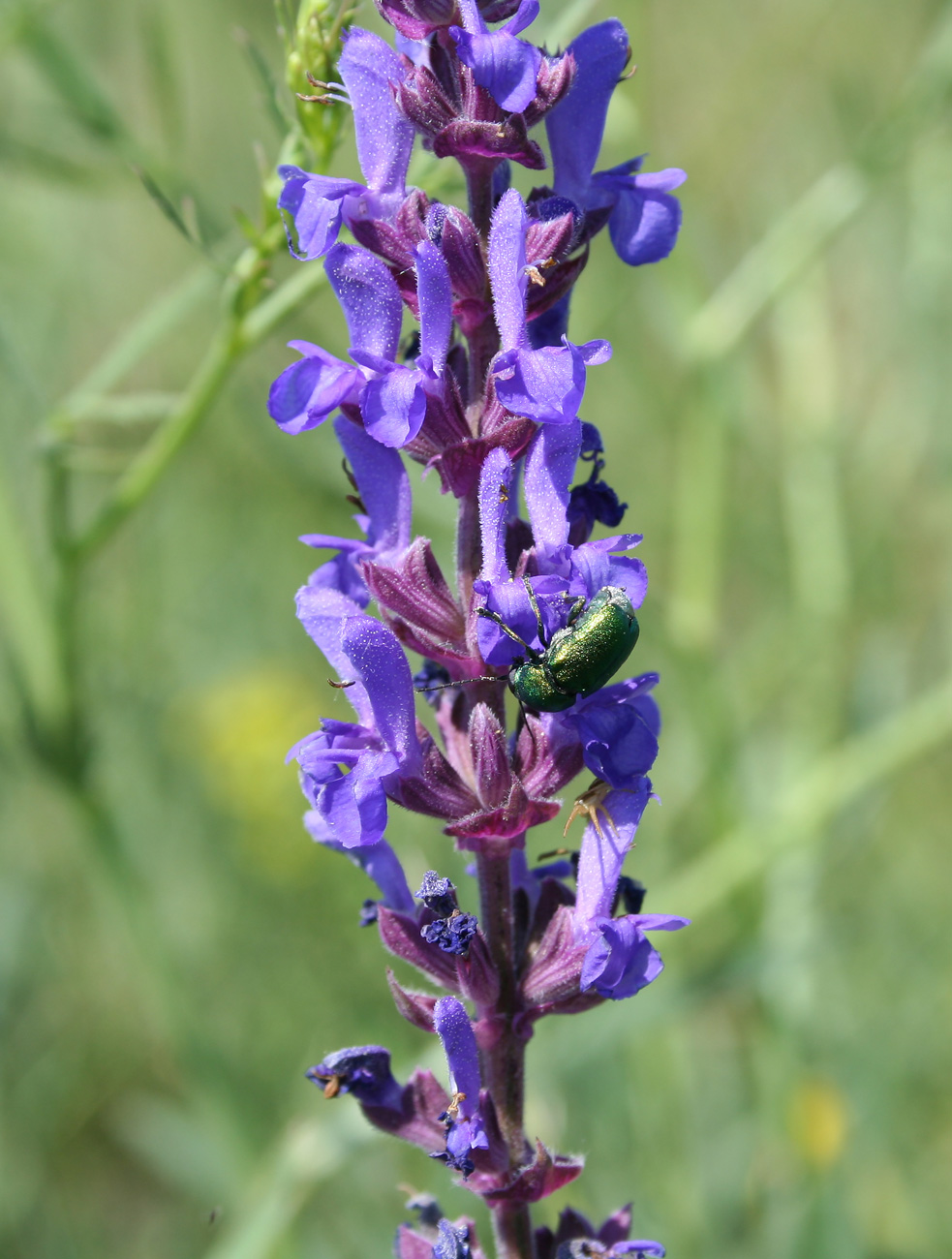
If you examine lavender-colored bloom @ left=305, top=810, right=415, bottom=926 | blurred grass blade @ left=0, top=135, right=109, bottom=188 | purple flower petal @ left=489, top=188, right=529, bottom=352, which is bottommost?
lavender-colored bloom @ left=305, top=810, right=415, bottom=926

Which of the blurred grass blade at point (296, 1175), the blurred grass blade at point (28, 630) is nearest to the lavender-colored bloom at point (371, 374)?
the blurred grass blade at point (28, 630)

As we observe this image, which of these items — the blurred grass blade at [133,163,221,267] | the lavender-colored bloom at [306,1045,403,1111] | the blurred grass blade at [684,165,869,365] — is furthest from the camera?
the blurred grass blade at [684,165,869,365]

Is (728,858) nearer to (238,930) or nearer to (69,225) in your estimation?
(238,930)

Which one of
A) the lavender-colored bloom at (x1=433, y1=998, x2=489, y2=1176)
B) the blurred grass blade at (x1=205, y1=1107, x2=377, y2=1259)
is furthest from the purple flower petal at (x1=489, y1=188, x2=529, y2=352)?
the blurred grass blade at (x1=205, y1=1107, x2=377, y2=1259)

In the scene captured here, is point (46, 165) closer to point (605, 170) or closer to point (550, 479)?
point (605, 170)

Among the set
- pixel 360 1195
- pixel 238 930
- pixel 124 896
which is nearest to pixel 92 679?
pixel 238 930

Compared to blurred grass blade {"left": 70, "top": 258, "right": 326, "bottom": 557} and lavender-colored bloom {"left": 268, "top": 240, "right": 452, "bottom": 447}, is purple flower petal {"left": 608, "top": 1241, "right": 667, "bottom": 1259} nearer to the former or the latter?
lavender-colored bloom {"left": 268, "top": 240, "right": 452, "bottom": 447}
